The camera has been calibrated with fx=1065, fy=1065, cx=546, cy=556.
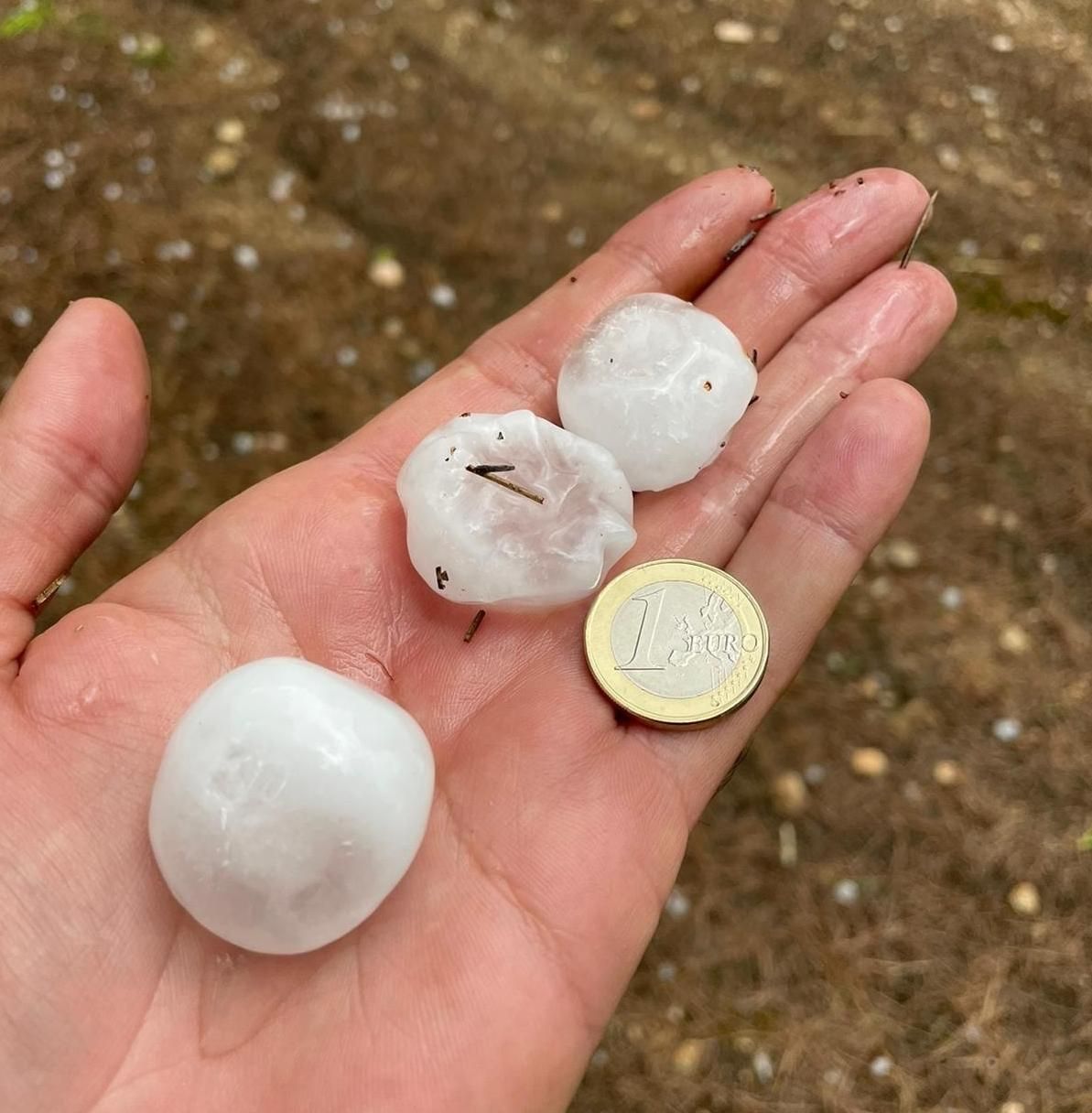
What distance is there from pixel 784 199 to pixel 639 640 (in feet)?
5.75

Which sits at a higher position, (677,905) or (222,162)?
(222,162)

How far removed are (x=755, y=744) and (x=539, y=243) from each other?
143 cm

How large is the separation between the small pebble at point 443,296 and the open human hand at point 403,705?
84 centimetres

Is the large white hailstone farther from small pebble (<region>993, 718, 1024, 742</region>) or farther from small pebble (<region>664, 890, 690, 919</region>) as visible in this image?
small pebble (<region>993, 718, 1024, 742</region>)

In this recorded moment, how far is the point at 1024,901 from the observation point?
2.18 metres

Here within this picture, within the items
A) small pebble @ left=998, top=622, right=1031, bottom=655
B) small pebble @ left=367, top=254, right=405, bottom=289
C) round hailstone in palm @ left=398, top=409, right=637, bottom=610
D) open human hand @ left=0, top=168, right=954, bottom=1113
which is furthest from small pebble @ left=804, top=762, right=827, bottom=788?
small pebble @ left=367, top=254, right=405, bottom=289

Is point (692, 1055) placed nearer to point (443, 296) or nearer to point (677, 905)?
point (677, 905)

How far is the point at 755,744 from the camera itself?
231 centimetres

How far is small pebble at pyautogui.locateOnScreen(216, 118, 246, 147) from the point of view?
294cm

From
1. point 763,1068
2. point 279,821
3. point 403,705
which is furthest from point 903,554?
point 279,821

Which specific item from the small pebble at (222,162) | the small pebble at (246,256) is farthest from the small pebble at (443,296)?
the small pebble at (222,162)

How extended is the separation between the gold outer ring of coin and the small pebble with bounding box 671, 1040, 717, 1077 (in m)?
0.88

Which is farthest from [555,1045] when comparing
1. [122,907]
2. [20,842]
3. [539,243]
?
[539,243]

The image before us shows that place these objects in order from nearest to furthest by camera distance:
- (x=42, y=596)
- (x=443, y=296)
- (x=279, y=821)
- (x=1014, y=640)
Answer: (x=279, y=821) → (x=42, y=596) → (x=1014, y=640) → (x=443, y=296)
